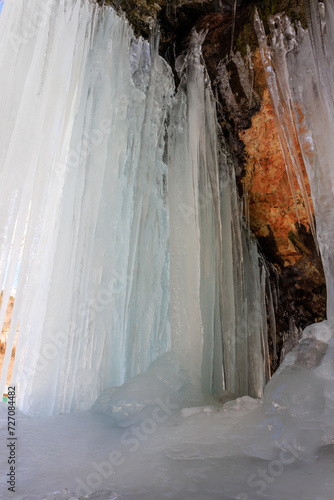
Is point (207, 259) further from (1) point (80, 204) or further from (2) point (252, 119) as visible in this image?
(2) point (252, 119)

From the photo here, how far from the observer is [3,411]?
1.85 m

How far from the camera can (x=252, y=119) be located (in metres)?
3.47

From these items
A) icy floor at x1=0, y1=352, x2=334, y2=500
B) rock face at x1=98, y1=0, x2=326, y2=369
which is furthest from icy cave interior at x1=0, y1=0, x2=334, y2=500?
rock face at x1=98, y1=0, x2=326, y2=369

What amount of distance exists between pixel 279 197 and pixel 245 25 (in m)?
1.61

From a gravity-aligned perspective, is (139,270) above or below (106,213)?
below

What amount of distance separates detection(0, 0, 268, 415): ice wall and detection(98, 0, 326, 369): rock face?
6.5 inches

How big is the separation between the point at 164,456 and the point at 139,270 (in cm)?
172

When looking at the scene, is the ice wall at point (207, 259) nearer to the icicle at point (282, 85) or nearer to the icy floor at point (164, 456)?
the icicle at point (282, 85)

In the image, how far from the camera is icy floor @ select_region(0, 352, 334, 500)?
40.4 inches

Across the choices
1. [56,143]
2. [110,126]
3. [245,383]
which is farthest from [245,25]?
[245,383]

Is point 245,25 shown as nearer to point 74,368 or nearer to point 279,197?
point 279,197

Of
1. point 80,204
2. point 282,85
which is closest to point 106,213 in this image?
point 80,204

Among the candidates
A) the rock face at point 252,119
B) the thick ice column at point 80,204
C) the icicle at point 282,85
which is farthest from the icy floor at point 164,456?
the rock face at point 252,119

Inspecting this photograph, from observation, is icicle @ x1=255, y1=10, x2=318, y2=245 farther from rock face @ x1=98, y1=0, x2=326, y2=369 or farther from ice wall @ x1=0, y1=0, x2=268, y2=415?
ice wall @ x1=0, y1=0, x2=268, y2=415
